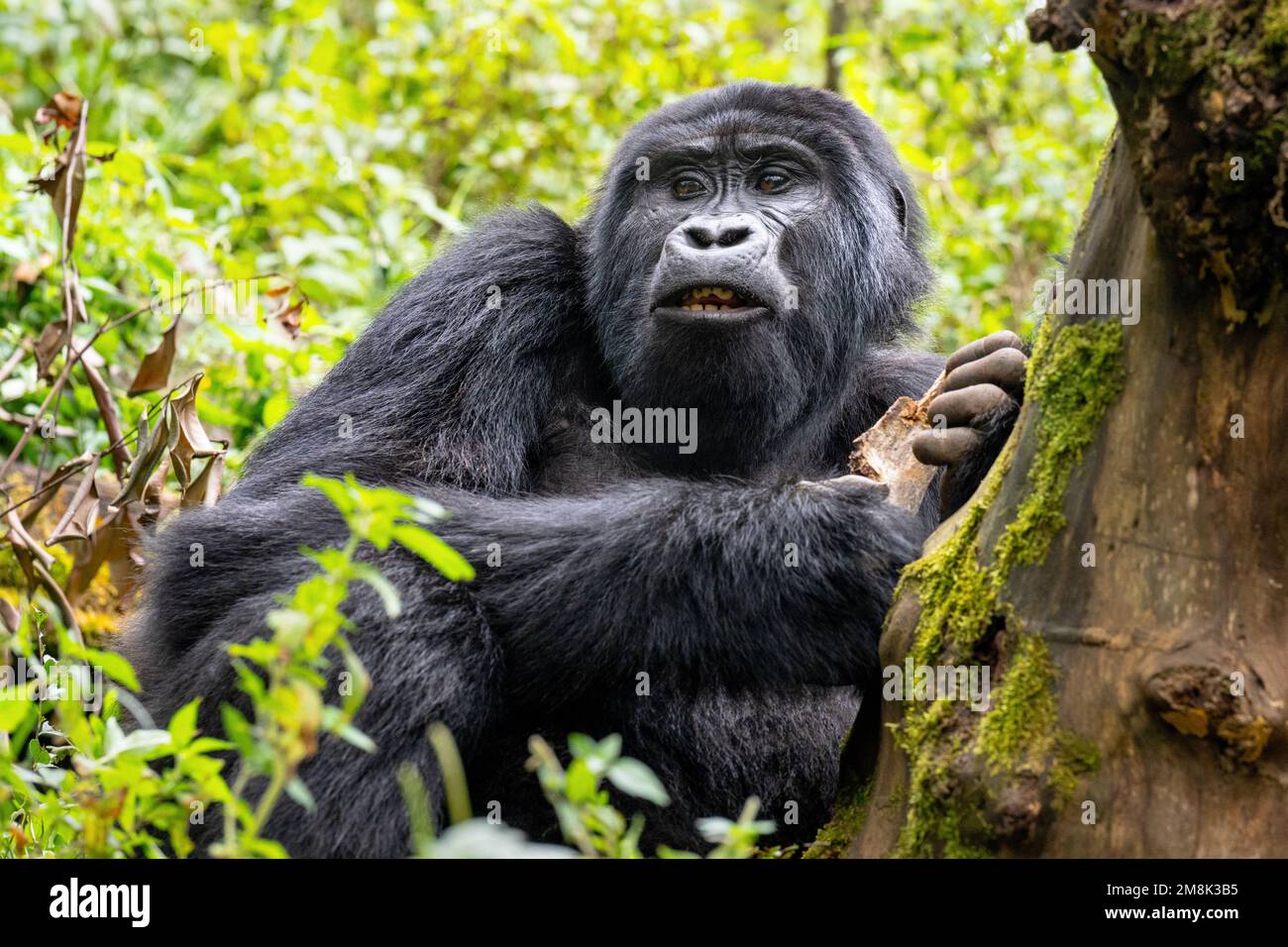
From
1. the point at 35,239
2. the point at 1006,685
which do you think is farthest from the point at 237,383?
the point at 1006,685

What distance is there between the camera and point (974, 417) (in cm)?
363

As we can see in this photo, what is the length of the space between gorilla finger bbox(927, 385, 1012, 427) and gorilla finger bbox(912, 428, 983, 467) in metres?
0.04

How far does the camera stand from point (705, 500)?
12.0 ft

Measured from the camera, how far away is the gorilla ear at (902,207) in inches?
205

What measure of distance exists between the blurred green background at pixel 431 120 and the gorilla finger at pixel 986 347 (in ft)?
11.6

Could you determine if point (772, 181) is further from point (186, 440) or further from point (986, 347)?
point (186, 440)

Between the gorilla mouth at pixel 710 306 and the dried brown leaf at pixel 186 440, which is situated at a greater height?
the gorilla mouth at pixel 710 306

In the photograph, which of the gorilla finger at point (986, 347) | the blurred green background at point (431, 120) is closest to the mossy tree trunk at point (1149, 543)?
the gorilla finger at point (986, 347)

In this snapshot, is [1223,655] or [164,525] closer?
[1223,655]

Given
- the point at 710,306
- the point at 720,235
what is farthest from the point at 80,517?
the point at 720,235

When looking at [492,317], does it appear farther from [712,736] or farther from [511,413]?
[712,736]

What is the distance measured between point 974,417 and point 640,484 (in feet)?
2.95

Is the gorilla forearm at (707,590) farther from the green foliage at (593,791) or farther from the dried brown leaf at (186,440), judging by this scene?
the dried brown leaf at (186,440)

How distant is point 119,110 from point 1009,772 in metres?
7.65
